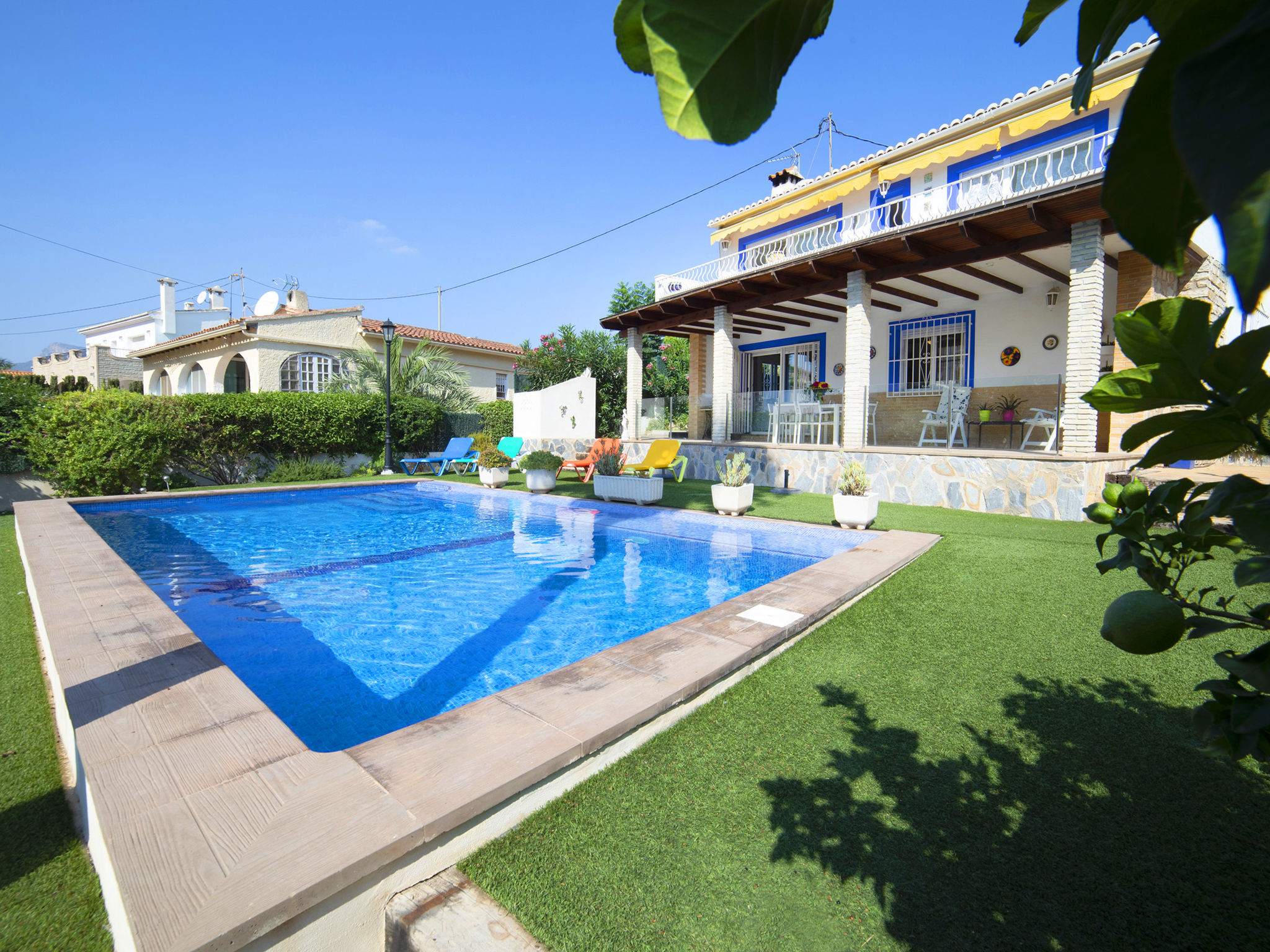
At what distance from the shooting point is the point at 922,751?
299 cm

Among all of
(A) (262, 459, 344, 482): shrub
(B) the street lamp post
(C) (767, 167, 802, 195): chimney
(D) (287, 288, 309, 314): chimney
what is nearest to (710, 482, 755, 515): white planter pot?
(B) the street lamp post

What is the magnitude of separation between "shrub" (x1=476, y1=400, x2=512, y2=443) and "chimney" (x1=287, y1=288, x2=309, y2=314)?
803 cm

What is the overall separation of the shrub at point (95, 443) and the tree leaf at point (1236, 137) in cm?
1562

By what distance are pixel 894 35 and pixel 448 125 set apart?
72.7 feet

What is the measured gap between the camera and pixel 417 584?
715 centimetres

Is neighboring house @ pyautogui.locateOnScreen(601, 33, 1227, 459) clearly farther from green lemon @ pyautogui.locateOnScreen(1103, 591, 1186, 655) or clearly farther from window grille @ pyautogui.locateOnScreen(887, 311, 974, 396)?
green lemon @ pyautogui.locateOnScreen(1103, 591, 1186, 655)

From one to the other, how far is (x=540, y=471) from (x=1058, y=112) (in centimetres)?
1228

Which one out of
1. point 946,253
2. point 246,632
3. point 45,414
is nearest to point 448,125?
point 45,414

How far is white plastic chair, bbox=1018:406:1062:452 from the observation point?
1086 centimetres

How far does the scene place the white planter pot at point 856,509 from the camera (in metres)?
8.33

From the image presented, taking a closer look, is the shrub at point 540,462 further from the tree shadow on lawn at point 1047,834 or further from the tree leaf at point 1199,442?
the tree leaf at point 1199,442

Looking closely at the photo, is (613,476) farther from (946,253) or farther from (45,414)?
(45,414)

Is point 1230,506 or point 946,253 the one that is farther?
point 946,253

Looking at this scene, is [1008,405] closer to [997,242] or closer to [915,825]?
[997,242]
